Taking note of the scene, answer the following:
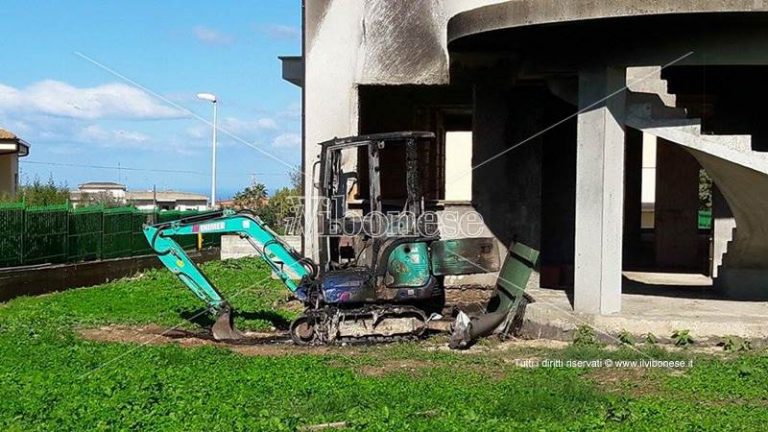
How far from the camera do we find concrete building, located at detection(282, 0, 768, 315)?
1285 centimetres

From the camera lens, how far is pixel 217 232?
14445mm

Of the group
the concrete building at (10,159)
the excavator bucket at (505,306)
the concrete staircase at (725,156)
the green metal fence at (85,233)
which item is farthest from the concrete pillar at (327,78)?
the concrete building at (10,159)

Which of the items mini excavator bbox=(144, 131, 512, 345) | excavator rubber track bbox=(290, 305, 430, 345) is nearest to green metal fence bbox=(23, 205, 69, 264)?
mini excavator bbox=(144, 131, 512, 345)

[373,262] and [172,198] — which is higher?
[172,198]

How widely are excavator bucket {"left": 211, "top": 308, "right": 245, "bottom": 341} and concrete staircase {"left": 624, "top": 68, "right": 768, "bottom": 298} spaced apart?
605 centimetres

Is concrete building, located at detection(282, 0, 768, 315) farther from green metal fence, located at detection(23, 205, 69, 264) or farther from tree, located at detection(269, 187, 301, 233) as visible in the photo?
tree, located at detection(269, 187, 301, 233)

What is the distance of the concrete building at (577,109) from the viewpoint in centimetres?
1285

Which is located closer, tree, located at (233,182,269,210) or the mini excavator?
the mini excavator

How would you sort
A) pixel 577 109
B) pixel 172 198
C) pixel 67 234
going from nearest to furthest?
1. pixel 577 109
2. pixel 67 234
3. pixel 172 198

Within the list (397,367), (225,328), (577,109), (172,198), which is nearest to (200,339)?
(225,328)

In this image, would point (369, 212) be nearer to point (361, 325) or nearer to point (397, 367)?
point (361, 325)

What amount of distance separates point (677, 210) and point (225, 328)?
13187mm

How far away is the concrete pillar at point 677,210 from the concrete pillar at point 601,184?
10.5m

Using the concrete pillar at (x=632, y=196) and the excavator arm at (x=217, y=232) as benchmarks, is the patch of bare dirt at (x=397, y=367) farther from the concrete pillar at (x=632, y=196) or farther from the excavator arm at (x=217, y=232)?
the concrete pillar at (x=632, y=196)
